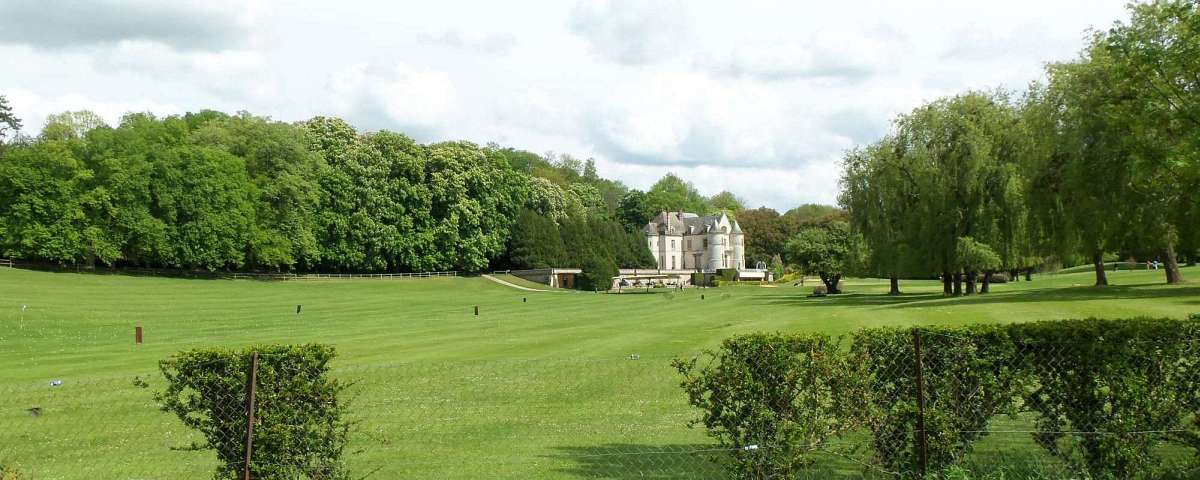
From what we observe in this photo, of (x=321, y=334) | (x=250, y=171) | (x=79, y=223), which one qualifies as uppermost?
(x=250, y=171)

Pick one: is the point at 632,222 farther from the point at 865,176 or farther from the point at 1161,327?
the point at 1161,327

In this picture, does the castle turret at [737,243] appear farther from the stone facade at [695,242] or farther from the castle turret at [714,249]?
the castle turret at [714,249]

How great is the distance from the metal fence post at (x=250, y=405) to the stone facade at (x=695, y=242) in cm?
12564

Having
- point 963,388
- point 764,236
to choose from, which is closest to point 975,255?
point 963,388

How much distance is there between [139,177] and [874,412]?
235 feet

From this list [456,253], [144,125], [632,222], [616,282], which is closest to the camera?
[144,125]

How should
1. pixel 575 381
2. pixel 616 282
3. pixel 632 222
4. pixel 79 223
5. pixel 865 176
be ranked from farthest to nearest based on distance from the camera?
pixel 632 222 → pixel 616 282 → pixel 79 223 → pixel 865 176 → pixel 575 381

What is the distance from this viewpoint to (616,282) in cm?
10369

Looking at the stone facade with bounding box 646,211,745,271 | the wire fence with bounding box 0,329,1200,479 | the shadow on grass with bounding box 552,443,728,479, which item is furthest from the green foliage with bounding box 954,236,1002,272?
the stone facade with bounding box 646,211,745,271

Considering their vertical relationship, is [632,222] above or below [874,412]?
above

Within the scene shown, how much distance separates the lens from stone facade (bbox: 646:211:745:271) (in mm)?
134875

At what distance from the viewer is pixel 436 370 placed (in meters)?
19.0

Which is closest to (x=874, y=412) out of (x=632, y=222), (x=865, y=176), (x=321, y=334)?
(x=321, y=334)

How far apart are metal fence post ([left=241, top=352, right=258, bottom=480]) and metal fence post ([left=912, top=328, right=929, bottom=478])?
6577mm
